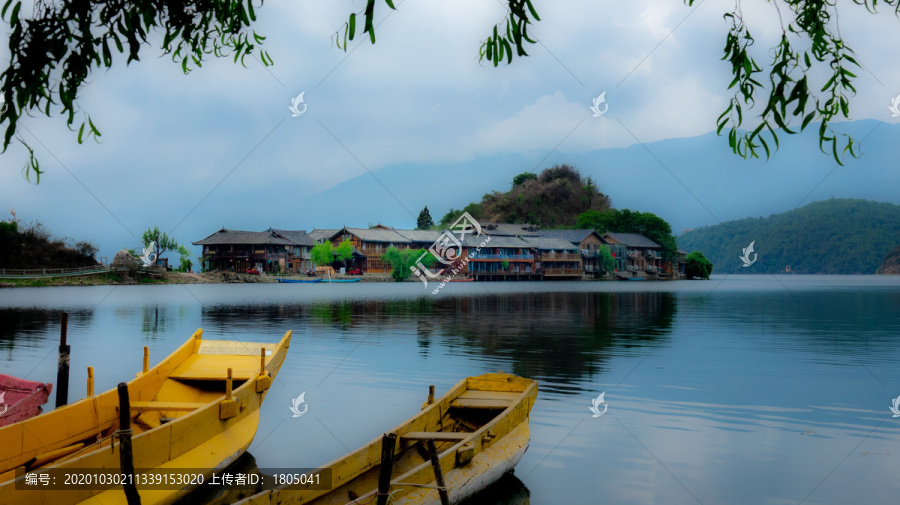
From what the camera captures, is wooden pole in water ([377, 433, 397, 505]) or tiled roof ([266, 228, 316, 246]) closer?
wooden pole in water ([377, 433, 397, 505])

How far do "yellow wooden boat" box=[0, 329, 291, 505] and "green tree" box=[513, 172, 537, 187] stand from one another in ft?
492

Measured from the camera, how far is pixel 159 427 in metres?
7.64

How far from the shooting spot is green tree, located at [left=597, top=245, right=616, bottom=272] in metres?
108

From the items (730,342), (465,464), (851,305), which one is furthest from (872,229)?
(465,464)

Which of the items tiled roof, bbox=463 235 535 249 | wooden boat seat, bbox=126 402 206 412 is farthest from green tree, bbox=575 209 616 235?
wooden boat seat, bbox=126 402 206 412

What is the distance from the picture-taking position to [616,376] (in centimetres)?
1911

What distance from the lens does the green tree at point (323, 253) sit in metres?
91.9

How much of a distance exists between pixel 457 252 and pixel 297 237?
2221 cm

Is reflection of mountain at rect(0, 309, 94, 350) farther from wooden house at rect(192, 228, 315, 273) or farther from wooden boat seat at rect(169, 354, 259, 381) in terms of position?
wooden house at rect(192, 228, 315, 273)

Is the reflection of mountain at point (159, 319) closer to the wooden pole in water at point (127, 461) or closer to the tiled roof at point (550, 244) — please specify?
the wooden pole in water at point (127, 461)

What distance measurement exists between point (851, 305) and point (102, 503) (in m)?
54.8

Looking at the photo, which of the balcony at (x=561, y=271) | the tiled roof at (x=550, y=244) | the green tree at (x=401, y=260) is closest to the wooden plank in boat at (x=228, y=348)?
the green tree at (x=401, y=260)
